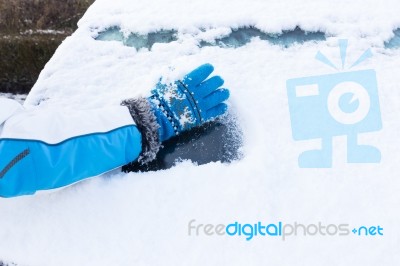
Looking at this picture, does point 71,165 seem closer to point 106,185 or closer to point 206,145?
point 106,185

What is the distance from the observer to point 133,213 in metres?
1.06

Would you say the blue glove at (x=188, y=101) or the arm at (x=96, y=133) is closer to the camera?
the arm at (x=96, y=133)

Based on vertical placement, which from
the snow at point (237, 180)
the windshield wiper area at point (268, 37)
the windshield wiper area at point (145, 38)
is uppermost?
the windshield wiper area at point (145, 38)

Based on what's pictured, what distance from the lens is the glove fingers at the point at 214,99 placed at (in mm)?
1237

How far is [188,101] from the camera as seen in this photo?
1238 mm

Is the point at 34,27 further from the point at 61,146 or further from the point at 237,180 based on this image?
the point at 237,180

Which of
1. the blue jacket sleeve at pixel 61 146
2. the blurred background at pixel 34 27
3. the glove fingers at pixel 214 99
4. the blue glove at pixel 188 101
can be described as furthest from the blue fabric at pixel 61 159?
the blurred background at pixel 34 27

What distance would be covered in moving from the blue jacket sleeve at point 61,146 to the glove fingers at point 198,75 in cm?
22

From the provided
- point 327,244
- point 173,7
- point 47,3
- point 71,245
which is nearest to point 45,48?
point 47,3

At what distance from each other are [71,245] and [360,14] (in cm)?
119

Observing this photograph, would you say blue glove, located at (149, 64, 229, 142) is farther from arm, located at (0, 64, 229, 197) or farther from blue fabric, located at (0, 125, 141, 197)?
blue fabric, located at (0, 125, 141, 197)

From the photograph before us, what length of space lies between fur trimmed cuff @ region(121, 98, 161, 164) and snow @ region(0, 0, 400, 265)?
68mm

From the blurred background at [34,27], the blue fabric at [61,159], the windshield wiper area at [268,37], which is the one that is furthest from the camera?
the blurred background at [34,27]

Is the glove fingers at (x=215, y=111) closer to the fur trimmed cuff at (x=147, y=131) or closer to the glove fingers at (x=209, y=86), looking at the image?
the glove fingers at (x=209, y=86)
